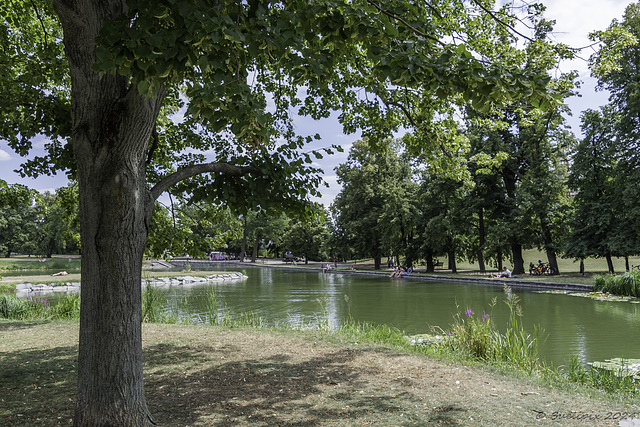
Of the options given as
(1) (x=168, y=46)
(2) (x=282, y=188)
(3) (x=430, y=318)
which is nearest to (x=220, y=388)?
(2) (x=282, y=188)

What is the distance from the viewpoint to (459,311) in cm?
1273

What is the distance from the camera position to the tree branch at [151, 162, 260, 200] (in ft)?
13.3

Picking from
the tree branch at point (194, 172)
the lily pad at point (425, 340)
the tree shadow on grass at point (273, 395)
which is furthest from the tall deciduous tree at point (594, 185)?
the tree branch at point (194, 172)

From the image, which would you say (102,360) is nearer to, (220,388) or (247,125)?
(220,388)

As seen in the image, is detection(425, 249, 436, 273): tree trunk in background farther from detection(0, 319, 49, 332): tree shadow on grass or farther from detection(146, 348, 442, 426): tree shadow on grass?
detection(146, 348, 442, 426): tree shadow on grass

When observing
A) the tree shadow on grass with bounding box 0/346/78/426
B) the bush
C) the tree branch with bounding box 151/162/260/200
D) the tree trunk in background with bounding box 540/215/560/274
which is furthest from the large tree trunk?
the tree trunk in background with bounding box 540/215/560/274

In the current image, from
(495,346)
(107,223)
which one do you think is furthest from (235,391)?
(495,346)

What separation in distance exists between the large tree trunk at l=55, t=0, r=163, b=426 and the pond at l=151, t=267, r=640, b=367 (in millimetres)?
6537

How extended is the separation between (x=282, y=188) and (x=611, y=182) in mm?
25380

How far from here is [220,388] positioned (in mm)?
4719

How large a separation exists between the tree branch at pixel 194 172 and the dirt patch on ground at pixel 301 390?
207 centimetres

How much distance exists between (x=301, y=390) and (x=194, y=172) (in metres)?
2.57

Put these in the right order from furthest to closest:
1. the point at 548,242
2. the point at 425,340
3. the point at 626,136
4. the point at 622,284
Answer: the point at 548,242
the point at 626,136
the point at 622,284
the point at 425,340

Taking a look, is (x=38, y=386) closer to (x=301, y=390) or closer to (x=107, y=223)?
(x=107, y=223)
